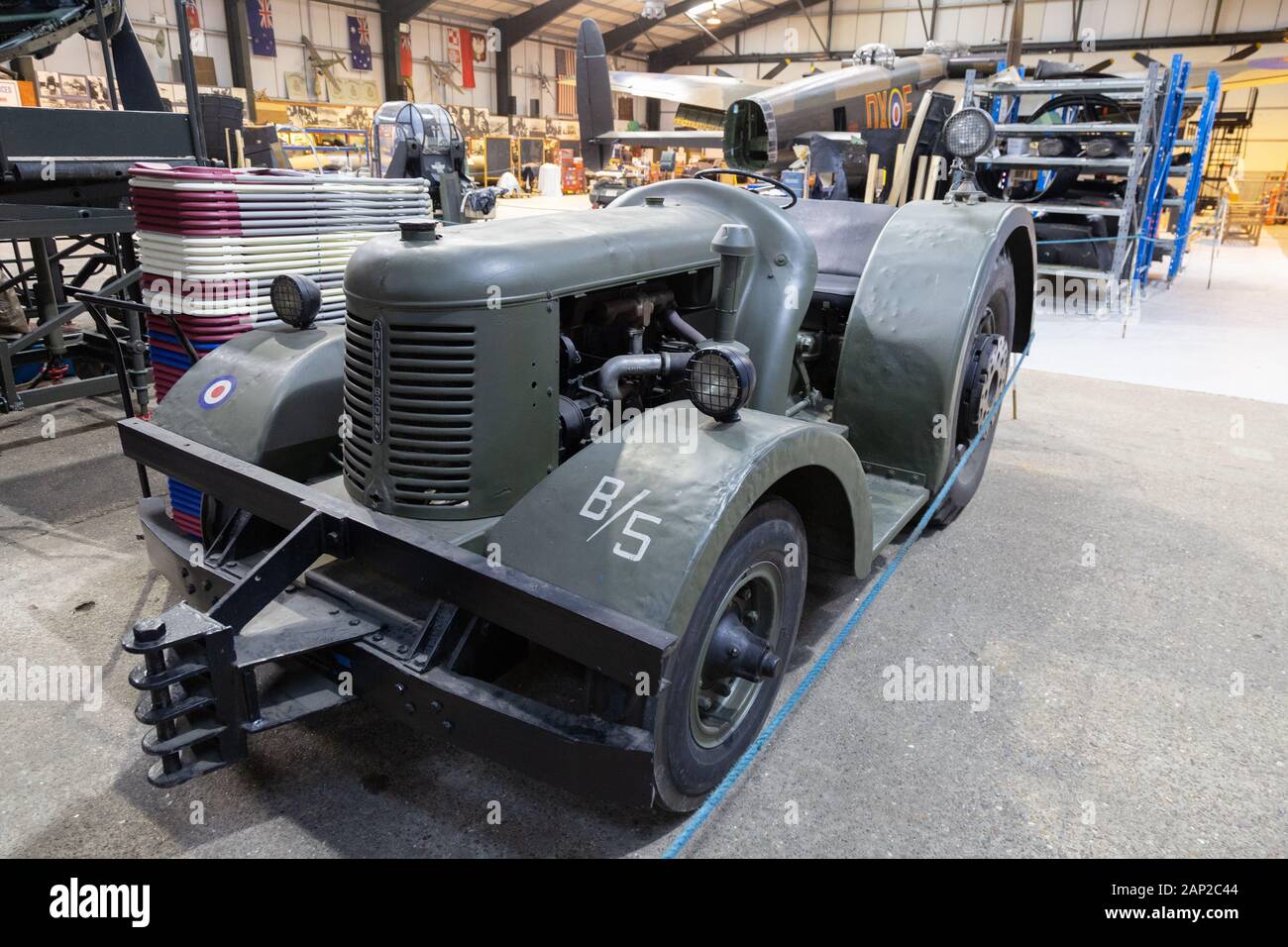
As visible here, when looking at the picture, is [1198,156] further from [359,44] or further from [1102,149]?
[359,44]

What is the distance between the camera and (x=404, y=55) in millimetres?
20859

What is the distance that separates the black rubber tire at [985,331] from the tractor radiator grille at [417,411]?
2.17 metres

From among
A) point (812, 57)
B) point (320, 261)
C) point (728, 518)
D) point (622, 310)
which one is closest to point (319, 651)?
point (728, 518)

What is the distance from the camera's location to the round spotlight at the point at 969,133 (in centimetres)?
365

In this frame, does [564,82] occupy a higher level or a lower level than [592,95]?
higher

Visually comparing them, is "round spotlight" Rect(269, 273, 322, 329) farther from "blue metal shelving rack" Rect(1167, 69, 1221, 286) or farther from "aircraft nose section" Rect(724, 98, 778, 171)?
"blue metal shelving rack" Rect(1167, 69, 1221, 286)

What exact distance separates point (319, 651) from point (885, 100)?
337 inches

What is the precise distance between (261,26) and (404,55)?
12.3ft

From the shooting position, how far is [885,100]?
8672mm

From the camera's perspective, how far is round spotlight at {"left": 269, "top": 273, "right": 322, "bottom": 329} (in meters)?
2.81

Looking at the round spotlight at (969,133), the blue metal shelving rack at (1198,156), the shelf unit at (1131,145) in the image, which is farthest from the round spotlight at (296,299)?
the blue metal shelving rack at (1198,156)

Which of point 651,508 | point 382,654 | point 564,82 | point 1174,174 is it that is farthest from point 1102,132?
point 564,82
